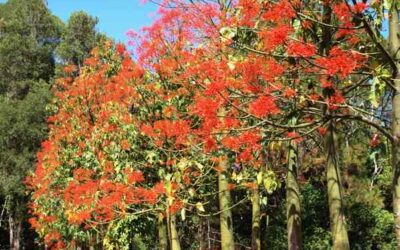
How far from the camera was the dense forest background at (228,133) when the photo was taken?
610cm

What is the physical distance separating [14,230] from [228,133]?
2918 cm

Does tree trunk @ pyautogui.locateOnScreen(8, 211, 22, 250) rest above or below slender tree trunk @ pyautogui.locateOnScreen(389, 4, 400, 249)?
below

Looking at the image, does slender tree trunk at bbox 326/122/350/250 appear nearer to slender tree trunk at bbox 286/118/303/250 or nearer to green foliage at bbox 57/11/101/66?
slender tree trunk at bbox 286/118/303/250

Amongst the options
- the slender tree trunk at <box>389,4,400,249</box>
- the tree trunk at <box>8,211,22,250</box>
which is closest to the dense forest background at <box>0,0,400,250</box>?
A: the slender tree trunk at <box>389,4,400,249</box>

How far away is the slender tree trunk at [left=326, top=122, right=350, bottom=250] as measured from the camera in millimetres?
7816

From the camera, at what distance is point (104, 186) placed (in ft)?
44.4

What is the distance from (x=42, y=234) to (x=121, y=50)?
7.73 metres

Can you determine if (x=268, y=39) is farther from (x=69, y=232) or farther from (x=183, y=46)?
(x=69, y=232)

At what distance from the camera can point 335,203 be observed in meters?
7.96

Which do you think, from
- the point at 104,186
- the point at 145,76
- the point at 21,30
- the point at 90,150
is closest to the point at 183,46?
the point at 145,76

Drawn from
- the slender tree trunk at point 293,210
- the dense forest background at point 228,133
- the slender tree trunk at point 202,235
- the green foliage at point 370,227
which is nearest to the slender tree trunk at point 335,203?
the dense forest background at point 228,133

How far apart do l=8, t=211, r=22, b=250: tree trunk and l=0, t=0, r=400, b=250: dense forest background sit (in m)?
3.55

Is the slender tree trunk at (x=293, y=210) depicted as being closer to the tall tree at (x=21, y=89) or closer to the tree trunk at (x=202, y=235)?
the tree trunk at (x=202, y=235)

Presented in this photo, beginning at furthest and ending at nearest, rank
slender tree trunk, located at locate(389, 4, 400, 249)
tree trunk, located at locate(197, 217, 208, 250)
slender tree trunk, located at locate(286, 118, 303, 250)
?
tree trunk, located at locate(197, 217, 208, 250)
slender tree trunk, located at locate(286, 118, 303, 250)
slender tree trunk, located at locate(389, 4, 400, 249)
